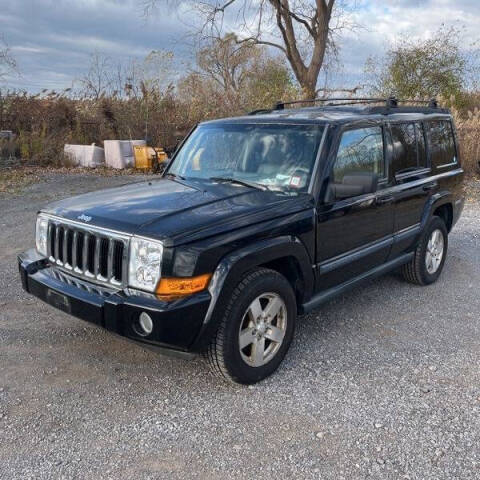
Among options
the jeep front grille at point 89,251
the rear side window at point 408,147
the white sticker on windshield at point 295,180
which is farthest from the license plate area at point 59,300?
the rear side window at point 408,147

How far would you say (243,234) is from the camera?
308 centimetres

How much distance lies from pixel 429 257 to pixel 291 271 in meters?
2.45

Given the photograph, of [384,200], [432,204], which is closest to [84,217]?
[384,200]

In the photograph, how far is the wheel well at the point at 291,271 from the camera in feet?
11.4

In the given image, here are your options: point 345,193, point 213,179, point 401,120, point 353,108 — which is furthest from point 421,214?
point 213,179

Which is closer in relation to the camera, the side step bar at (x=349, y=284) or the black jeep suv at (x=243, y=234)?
the black jeep suv at (x=243, y=234)

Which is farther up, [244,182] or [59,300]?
[244,182]

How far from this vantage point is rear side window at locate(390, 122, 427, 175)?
4.54 meters

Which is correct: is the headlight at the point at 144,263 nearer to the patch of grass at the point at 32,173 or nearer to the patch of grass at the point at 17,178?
the patch of grass at the point at 32,173

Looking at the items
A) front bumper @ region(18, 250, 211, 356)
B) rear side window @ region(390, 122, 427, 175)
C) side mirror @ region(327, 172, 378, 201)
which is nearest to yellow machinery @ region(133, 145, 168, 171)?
rear side window @ region(390, 122, 427, 175)

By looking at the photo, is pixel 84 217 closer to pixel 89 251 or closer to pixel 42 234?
pixel 89 251

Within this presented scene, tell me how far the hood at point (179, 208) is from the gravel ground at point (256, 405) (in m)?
1.10

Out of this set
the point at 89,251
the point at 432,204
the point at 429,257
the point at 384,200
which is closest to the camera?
the point at 89,251

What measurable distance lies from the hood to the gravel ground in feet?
3.60
